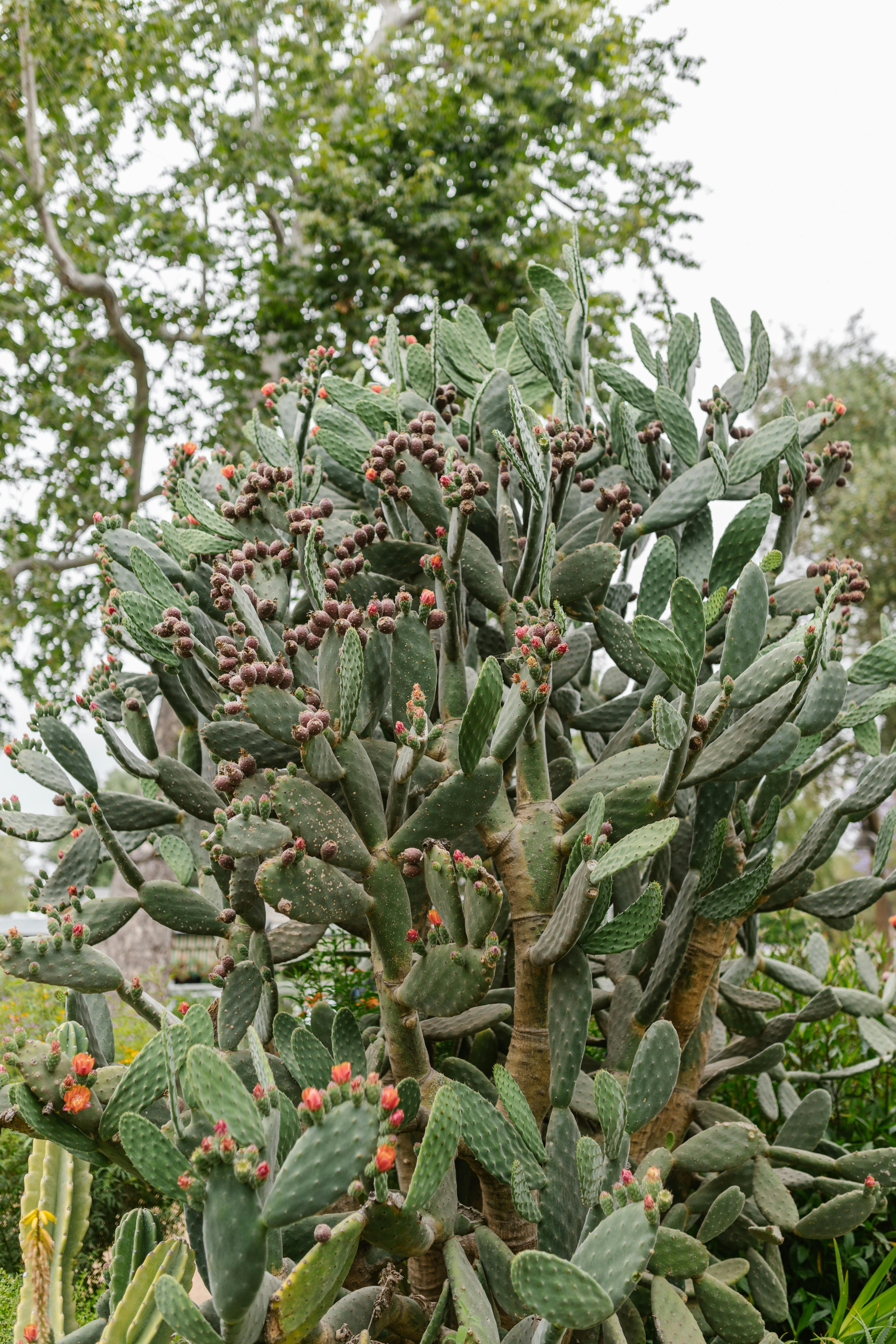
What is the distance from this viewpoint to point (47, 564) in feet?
29.2

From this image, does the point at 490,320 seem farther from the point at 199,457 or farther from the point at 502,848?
the point at 502,848

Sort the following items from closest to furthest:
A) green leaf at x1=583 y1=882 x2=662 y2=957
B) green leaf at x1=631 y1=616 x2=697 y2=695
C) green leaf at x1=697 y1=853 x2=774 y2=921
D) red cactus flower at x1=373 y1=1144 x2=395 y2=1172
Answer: red cactus flower at x1=373 y1=1144 x2=395 y2=1172 → green leaf at x1=631 y1=616 x2=697 y2=695 → green leaf at x1=583 y1=882 x2=662 y2=957 → green leaf at x1=697 y1=853 x2=774 y2=921

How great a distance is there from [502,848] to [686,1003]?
2.42ft

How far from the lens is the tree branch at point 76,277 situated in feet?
26.2

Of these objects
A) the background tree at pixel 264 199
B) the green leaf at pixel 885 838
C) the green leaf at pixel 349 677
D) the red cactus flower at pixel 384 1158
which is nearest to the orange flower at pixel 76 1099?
the red cactus flower at pixel 384 1158

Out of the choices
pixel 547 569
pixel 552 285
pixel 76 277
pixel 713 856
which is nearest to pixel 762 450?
pixel 547 569

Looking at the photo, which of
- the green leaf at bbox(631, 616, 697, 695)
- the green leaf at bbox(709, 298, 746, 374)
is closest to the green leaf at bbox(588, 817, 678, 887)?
the green leaf at bbox(631, 616, 697, 695)

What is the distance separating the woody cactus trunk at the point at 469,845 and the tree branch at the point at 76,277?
6962 mm

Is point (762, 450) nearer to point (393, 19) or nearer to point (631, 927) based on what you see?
point (631, 927)

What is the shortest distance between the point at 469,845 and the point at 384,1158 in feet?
3.10

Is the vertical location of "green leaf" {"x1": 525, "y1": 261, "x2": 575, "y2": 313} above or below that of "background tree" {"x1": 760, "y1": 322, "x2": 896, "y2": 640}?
below

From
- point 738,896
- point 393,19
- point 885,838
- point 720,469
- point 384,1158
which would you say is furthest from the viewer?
point 393,19

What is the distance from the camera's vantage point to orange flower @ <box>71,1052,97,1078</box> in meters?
1.56

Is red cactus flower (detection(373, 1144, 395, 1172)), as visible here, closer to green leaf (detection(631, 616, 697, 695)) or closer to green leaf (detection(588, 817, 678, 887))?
green leaf (detection(588, 817, 678, 887))
